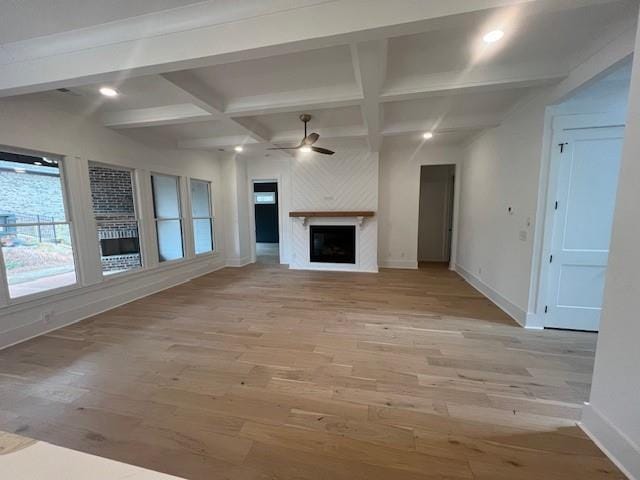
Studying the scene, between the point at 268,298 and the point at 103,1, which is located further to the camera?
the point at 268,298

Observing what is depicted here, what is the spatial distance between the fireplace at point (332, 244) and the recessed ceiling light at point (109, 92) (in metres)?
3.97

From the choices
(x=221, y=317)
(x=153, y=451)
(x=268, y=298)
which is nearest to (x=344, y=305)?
(x=268, y=298)

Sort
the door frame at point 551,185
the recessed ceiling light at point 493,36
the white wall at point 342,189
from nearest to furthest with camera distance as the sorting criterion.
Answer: the recessed ceiling light at point 493,36 < the door frame at point 551,185 < the white wall at point 342,189

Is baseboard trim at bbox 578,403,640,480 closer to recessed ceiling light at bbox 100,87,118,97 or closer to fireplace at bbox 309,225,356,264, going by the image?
fireplace at bbox 309,225,356,264

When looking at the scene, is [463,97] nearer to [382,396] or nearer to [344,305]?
[344,305]

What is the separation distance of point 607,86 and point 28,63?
17.2 ft

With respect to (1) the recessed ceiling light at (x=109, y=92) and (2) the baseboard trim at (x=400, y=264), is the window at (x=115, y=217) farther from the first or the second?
(2) the baseboard trim at (x=400, y=264)

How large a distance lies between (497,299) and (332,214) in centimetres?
333

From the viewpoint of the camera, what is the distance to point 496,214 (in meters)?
3.88

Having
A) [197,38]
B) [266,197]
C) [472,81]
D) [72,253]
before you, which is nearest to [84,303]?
[72,253]

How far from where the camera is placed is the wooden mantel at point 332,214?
5.48 meters

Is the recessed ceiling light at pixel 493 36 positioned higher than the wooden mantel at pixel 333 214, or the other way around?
the recessed ceiling light at pixel 493 36

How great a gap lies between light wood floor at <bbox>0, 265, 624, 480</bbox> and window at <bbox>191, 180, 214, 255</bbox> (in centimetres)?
252

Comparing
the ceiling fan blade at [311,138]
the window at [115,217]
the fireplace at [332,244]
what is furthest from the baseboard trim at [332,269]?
the window at [115,217]
